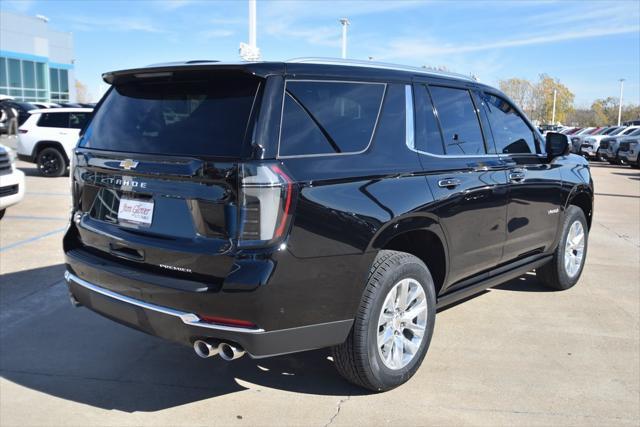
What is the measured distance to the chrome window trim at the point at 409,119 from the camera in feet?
12.3

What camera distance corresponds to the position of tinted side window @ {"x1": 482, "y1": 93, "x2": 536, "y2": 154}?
4.73m

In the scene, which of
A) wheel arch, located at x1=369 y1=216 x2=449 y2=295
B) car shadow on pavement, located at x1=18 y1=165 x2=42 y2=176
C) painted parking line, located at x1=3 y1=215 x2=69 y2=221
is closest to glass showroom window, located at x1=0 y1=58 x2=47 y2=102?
car shadow on pavement, located at x1=18 y1=165 x2=42 y2=176

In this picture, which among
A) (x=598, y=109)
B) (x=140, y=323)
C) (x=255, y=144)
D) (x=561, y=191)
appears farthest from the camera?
(x=598, y=109)

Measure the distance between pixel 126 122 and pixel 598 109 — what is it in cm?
12122

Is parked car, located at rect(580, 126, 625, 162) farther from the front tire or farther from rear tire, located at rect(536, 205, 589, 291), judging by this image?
the front tire

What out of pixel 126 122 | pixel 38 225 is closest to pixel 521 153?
pixel 126 122

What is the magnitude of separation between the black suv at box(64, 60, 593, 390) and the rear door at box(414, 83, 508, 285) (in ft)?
0.06

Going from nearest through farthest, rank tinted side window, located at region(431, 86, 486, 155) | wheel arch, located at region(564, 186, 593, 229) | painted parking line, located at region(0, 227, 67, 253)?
tinted side window, located at region(431, 86, 486, 155), wheel arch, located at region(564, 186, 593, 229), painted parking line, located at region(0, 227, 67, 253)

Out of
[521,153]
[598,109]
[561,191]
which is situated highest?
[598,109]

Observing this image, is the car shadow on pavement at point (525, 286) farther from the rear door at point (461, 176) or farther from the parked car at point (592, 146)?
the parked car at point (592, 146)

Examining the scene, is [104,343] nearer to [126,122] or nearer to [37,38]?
[126,122]

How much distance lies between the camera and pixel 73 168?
3.79 m

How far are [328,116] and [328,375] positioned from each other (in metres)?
1.74

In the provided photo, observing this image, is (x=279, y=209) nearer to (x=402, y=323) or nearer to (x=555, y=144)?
(x=402, y=323)
